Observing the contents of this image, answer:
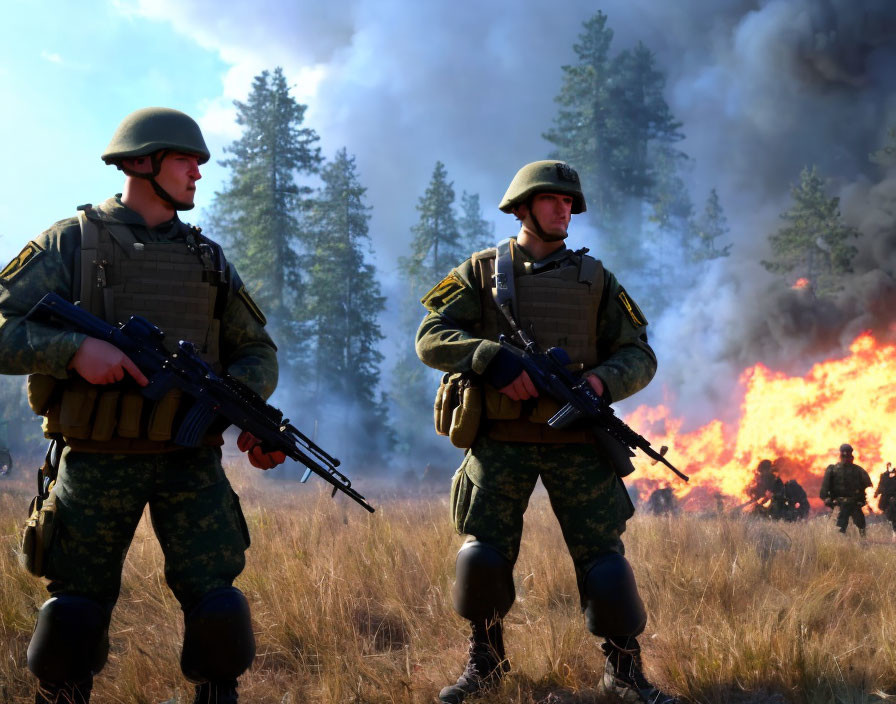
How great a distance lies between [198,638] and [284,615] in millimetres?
1421

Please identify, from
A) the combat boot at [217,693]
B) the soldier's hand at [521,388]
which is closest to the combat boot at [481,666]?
the combat boot at [217,693]

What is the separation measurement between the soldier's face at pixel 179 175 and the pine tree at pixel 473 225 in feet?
128

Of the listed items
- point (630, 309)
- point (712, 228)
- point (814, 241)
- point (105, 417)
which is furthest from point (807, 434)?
point (712, 228)

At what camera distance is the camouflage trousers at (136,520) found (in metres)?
3.21

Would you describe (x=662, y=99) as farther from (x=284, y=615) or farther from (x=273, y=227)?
(x=284, y=615)

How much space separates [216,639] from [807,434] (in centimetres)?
2001

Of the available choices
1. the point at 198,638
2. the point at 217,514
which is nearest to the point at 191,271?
the point at 217,514

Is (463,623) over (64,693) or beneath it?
over

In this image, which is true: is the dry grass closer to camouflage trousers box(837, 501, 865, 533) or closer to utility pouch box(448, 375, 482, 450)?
utility pouch box(448, 375, 482, 450)

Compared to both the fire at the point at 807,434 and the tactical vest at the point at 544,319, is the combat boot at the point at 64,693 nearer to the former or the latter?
the tactical vest at the point at 544,319

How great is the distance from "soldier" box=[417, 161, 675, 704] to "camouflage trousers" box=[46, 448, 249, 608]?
114 centimetres

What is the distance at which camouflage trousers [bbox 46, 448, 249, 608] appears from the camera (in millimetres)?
→ 3207

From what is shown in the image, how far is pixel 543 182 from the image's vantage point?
3.98 meters

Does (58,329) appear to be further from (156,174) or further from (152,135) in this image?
Answer: (152,135)
